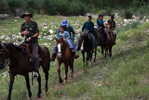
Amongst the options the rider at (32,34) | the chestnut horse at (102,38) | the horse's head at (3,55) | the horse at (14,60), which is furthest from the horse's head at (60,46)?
the chestnut horse at (102,38)

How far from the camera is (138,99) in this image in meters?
6.21

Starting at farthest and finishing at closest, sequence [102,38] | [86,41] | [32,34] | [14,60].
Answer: [102,38] → [86,41] → [32,34] → [14,60]

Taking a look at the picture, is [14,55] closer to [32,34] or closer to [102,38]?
[32,34]

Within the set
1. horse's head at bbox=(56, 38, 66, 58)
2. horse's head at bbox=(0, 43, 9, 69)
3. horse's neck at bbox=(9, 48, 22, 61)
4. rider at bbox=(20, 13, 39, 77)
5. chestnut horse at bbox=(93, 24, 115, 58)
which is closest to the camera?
horse's head at bbox=(0, 43, 9, 69)

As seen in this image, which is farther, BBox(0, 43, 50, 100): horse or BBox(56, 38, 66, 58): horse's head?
BBox(56, 38, 66, 58): horse's head

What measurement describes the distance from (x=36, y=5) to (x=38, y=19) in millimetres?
6309

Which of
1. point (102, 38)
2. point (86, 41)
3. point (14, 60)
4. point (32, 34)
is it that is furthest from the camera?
point (102, 38)

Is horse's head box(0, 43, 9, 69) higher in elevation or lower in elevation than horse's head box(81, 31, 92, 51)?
higher

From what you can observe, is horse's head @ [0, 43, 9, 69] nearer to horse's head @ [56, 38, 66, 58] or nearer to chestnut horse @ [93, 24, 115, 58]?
horse's head @ [56, 38, 66, 58]

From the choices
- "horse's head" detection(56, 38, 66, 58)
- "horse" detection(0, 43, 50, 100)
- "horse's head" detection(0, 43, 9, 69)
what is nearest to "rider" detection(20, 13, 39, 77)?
"horse" detection(0, 43, 50, 100)

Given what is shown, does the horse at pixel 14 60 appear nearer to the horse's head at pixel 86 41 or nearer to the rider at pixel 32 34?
the rider at pixel 32 34

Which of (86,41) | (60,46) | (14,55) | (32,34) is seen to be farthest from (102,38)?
(14,55)

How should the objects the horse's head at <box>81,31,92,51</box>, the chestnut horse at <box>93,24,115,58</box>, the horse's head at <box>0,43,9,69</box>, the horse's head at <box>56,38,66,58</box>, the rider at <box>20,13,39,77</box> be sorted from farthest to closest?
the chestnut horse at <box>93,24,115,58</box> → the horse's head at <box>81,31,92,51</box> → the horse's head at <box>56,38,66,58</box> → the rider at <box>20,13,39,77</box> → the horse's head at <box>0,43,9,69</box>

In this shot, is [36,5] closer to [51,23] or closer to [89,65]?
[51,23]
